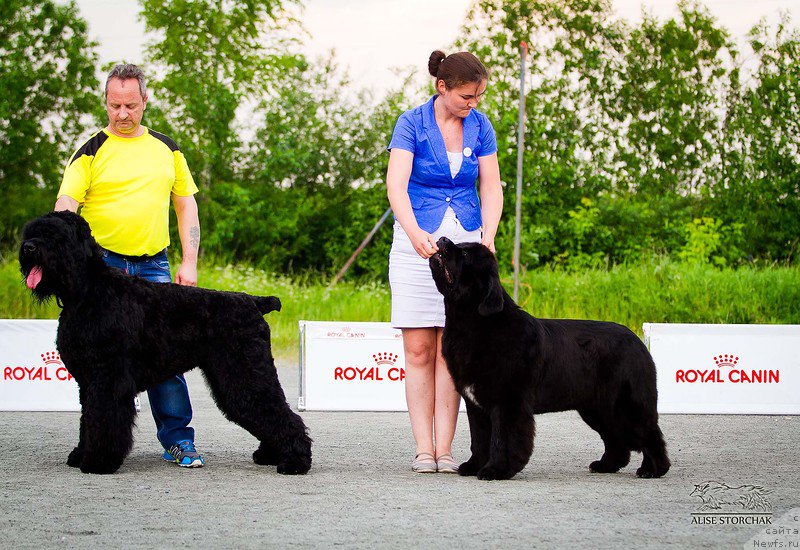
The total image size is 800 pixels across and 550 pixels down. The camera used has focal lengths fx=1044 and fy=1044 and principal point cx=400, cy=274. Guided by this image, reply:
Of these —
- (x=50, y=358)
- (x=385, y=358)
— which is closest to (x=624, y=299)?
(x=385, y=358)

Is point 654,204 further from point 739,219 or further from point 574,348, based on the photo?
point 574,348

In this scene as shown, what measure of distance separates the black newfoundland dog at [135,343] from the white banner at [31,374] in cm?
304

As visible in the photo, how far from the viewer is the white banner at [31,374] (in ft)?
27.0

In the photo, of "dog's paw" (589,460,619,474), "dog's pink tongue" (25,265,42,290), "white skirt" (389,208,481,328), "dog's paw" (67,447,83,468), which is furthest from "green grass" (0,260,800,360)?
"dog's pink tongue" (25,265,42,290)

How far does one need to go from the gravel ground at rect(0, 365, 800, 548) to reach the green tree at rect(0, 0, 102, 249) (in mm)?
21970

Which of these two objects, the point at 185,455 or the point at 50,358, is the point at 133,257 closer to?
the point at 185,455

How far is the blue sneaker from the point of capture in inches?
216

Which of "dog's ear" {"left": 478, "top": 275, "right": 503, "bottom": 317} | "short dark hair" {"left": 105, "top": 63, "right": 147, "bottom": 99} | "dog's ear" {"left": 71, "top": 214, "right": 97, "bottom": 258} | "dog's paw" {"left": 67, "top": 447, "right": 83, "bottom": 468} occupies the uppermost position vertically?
"short dark hair" {"left": 105, "top": 63, "right": 147, "bottom": 99}

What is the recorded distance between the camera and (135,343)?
203 inches

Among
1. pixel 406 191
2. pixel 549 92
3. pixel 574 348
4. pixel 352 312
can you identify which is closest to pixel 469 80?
pixel 406 191

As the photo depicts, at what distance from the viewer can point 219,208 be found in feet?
69.1

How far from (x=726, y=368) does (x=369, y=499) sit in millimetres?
4991

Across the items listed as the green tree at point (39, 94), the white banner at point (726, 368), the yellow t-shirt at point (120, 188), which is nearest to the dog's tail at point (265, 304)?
the yellow t-shirt at point (120, 188)

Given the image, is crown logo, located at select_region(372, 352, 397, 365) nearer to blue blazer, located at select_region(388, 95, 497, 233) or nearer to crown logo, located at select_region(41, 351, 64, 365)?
crown logo, located at select_region(41, 351, 64, 365)
